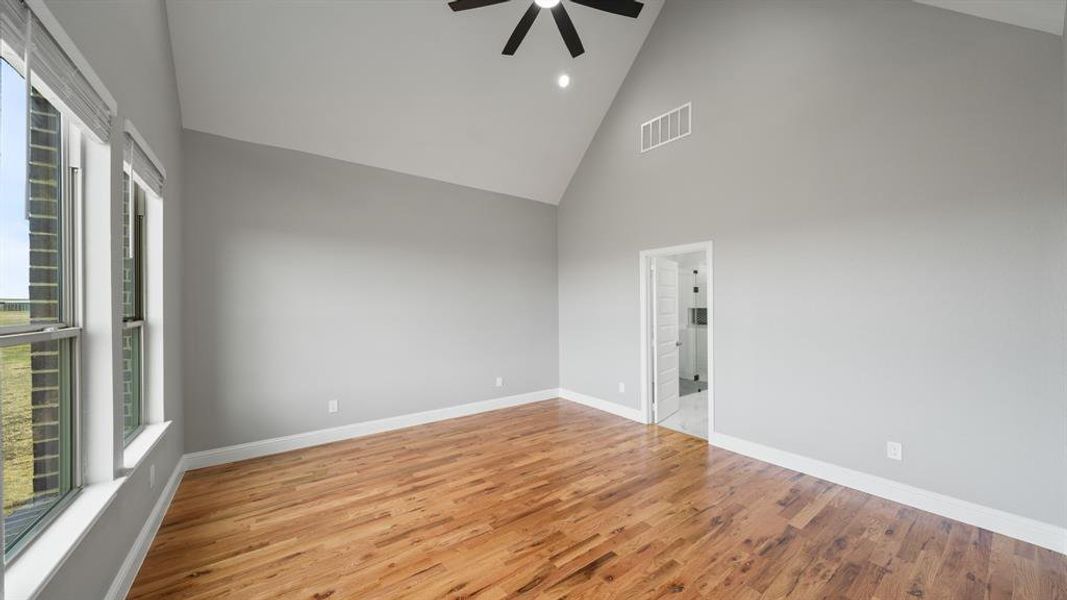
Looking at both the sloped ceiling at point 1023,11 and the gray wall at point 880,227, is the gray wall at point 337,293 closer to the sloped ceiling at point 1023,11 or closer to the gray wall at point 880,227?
the gray wall at point 880,227

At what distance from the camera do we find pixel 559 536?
2441 mm

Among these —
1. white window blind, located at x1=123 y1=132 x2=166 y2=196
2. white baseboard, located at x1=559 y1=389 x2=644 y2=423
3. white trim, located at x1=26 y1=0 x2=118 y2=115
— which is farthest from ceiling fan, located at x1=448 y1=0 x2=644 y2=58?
white baseboard, located at x1=559 y1=389 x2=644 y2=423

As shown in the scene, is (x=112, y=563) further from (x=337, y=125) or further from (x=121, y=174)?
(x=337, y=125)

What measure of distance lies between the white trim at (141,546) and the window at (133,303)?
21.7 inches

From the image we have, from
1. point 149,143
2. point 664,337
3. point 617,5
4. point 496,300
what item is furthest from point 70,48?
point 664,337

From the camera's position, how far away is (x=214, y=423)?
11.5 ft

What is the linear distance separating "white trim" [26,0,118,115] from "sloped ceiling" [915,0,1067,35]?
4.52 meters

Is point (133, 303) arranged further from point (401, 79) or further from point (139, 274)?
point (401, 79)

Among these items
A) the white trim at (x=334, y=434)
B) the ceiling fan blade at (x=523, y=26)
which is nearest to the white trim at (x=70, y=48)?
the ceiling fan blade at (x=523, y=26)

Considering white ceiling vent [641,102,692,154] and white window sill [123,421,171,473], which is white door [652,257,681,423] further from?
white window sill [123,421,171,473]

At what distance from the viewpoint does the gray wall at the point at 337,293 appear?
140 inches

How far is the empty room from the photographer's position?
1.82 metres

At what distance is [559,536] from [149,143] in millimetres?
3596

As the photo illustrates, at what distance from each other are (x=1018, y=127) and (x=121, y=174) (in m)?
5.20
